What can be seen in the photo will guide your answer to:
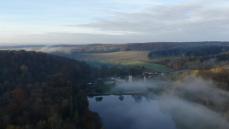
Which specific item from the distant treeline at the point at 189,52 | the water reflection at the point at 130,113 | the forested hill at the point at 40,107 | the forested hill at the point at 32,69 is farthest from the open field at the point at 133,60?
the forested hill at the point at 40,107

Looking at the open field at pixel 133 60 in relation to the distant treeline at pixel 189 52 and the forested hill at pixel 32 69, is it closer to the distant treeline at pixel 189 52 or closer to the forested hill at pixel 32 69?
the distant treeline at pixel 189 52

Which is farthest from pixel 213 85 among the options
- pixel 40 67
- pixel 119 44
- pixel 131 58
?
pixel 119 44

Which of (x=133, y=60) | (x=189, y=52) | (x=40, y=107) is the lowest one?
(x=133, y=60)

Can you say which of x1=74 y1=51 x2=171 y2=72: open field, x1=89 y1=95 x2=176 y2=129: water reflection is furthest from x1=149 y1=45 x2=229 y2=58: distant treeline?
x1=89 y1=95 x2=176 y2=129: water reflection

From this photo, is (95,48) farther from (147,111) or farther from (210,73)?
(147,111)

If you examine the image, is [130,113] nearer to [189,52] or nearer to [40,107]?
[40,107]

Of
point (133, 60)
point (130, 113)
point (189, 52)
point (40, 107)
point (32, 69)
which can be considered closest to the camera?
point (40, 107)

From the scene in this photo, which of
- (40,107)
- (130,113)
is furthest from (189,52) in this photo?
(40,107)

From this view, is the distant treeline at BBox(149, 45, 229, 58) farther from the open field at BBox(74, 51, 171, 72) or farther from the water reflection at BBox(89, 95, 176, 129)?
the water reflection at BBox(89, 95, 176, 129)
